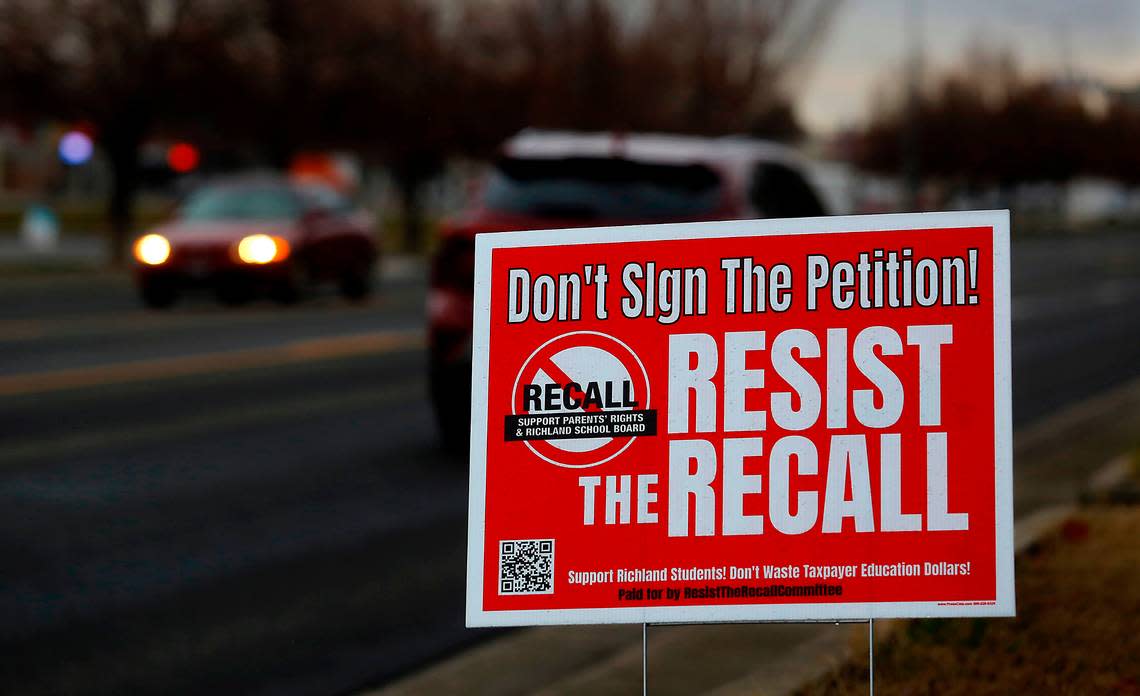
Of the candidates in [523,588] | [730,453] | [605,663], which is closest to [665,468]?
[730,453]

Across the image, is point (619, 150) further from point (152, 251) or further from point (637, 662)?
point (152, 251)

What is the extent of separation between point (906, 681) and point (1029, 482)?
4724mm

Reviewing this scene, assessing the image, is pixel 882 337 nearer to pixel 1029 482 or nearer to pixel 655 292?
pixel 655 292

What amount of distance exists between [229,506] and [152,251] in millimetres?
13718

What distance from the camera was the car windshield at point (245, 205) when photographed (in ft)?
75.4

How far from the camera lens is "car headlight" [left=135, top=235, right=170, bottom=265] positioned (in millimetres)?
21750

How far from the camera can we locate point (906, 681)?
5004 millimetres

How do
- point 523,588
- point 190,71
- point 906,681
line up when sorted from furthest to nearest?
point 190,71 → point 906,681 → point 523,588

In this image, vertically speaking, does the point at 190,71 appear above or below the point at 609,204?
above

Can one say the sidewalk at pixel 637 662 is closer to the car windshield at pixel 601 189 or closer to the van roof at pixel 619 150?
the car windshield at pixel 601 189

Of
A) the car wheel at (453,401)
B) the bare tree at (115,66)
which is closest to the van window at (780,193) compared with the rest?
the car wheel at (453,401)

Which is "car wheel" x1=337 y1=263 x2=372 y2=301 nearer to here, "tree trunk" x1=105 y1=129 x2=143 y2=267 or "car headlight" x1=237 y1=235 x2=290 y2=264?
"car headlight" x1=237 y1=235 x2=290 y2=264

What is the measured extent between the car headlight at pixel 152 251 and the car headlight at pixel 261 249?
86cm

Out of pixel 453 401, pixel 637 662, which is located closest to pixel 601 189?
pixel 453 401
